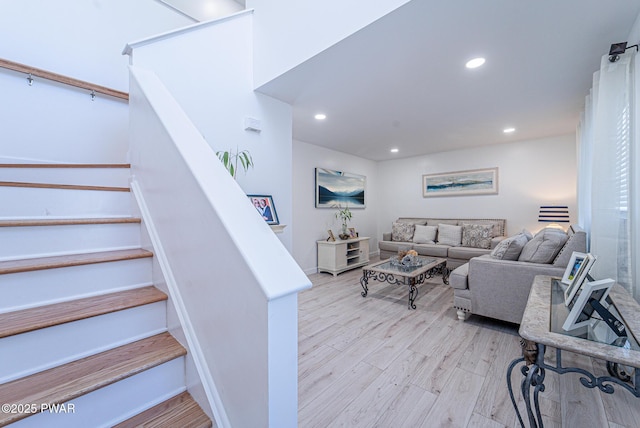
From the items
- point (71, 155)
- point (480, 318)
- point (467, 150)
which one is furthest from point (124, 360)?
point (467, 150)

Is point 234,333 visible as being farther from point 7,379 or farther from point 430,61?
point 430,61

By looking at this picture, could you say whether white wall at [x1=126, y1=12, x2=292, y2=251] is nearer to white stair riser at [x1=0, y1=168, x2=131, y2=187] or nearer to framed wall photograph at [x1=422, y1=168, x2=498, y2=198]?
white stair riser at [x1=0, y1=168, x2=131, y2=187]

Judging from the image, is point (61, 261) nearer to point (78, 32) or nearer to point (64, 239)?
point (64, 239)

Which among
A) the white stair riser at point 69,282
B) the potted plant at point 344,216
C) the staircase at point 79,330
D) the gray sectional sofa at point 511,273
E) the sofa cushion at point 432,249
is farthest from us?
the potted plant at point 344,216

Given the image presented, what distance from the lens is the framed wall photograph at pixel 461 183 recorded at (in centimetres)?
484

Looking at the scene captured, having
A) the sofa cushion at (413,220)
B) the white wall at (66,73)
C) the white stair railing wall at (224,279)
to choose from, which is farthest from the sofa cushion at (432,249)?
the white wall at (66,73)

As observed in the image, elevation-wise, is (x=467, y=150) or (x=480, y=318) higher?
(x=467, y=150)

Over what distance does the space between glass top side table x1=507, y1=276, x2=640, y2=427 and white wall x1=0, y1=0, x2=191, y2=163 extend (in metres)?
3.31

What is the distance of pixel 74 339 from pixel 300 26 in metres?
2.43

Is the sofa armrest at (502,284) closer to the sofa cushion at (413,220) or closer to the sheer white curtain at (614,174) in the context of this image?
the sheer white curtain at (614,174)

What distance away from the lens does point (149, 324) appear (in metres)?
1.12

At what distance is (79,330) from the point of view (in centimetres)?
95

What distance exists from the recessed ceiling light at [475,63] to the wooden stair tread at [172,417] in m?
2.80

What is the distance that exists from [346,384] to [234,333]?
1.21 metres
